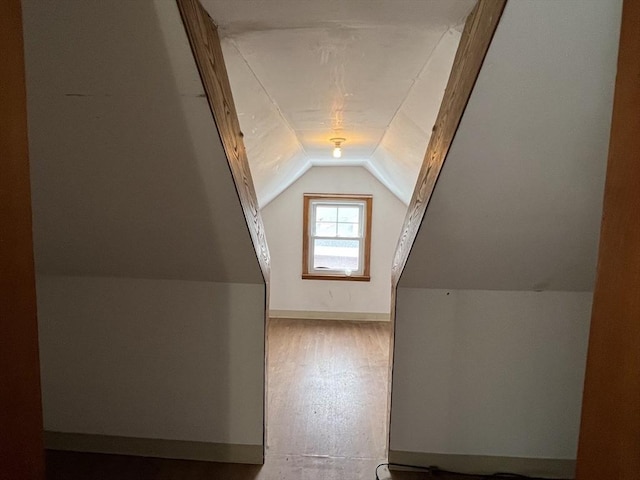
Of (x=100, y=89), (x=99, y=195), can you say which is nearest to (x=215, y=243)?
(x=99, y=195)

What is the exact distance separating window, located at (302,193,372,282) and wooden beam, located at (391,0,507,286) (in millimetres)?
3478

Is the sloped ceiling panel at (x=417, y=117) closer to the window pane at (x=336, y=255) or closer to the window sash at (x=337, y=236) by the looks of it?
the window sash at (x=337, y=236)

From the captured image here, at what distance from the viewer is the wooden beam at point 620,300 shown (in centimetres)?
97

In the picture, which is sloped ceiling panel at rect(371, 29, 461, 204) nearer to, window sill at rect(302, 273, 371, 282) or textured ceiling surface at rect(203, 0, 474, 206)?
textured ceiling surface at rect(203, 0, 474, 206)

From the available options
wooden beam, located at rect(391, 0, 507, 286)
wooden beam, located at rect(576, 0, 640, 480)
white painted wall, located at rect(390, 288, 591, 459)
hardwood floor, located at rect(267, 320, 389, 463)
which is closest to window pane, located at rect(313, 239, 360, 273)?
hardwood floor, located at rect(267, 320, 389, 463)

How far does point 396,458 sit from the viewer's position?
2.52 m

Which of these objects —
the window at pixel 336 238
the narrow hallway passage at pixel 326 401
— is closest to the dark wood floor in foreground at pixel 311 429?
the narrow hallway passage at pixel 326 401

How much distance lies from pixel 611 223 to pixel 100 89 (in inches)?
56.5

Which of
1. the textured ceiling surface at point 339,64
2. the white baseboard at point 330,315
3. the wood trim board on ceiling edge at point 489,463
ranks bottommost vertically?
the white baseboard at point 330,315

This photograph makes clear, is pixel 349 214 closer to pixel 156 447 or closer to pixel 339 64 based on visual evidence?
pixel 156 447

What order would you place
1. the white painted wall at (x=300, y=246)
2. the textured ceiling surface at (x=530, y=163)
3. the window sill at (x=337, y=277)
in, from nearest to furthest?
the textured ceiling surface at (x=530, y=163) < the white painted wall at (x=300, y=246) < the window sill at (x=337, y=277)

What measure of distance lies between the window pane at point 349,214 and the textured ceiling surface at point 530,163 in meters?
3.25

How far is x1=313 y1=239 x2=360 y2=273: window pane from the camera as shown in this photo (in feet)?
18.7

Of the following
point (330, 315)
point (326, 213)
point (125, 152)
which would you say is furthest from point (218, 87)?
point (330, 315)
